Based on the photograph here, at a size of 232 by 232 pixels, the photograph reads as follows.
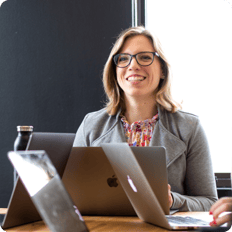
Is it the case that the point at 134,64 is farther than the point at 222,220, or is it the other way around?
the point at 134,64

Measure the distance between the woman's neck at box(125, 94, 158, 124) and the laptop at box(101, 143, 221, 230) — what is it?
35.1 inches

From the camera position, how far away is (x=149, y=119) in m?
1.77

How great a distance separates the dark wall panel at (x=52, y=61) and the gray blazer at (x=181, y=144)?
674mm

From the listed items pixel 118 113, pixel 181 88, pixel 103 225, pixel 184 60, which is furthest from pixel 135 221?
pixel 184 60

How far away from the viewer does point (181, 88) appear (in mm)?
2281

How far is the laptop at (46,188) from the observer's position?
61 centimetres

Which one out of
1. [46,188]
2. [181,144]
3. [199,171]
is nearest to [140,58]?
[181,144]

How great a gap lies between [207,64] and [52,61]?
50.0 inches

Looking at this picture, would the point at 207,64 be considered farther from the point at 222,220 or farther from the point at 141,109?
the point at 222,220

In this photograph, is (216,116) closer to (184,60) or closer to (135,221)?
(184,60)

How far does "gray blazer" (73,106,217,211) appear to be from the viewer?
1517mm

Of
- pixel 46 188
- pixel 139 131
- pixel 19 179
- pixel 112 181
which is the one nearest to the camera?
pixel 46 188

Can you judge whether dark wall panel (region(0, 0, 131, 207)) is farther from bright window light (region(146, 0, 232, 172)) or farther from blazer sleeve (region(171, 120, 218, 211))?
blazer sleeve (region(171, 120, 218, 211))

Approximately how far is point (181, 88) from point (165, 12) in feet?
2.20
